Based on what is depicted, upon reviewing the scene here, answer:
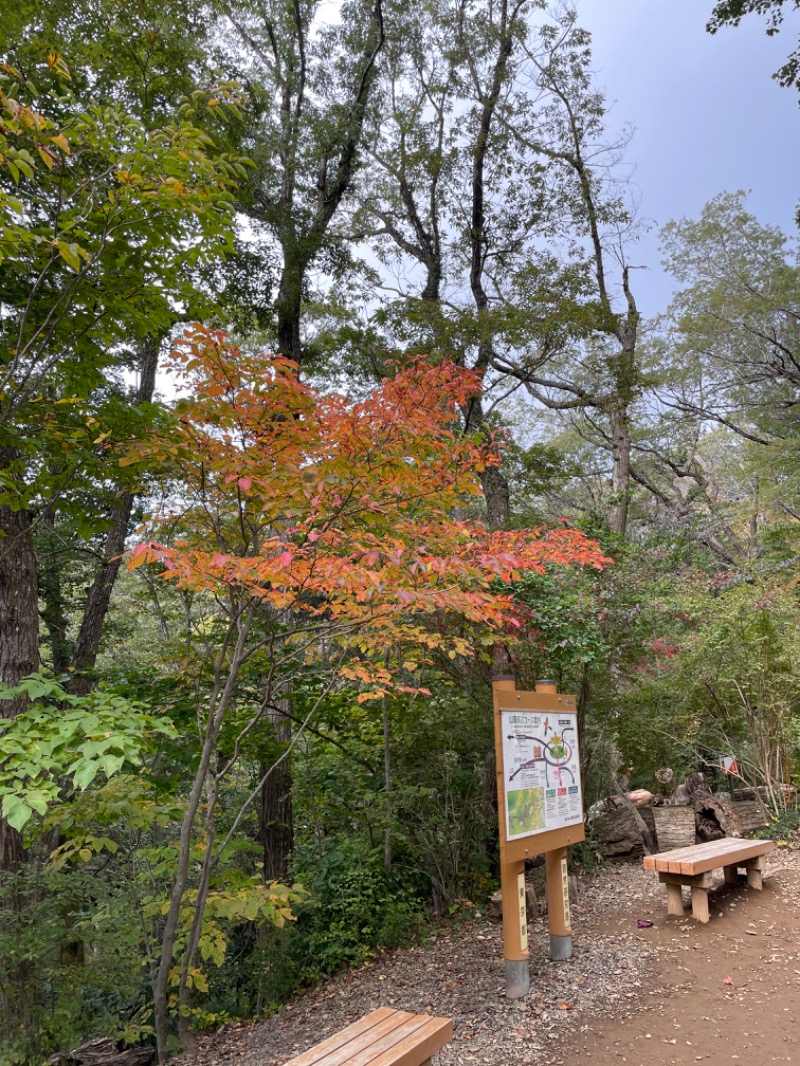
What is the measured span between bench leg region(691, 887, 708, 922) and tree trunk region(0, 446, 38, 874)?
490 cm

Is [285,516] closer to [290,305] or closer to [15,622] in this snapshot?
[15,622]

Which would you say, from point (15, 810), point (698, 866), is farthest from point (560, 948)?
point (15, 810)

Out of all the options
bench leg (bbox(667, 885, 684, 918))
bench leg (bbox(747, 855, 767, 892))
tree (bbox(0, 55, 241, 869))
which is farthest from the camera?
bench leg (bbox(747, 855, 767, 892))

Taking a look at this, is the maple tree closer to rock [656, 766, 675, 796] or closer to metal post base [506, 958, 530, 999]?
metal post base [506, 958, 530, 999]

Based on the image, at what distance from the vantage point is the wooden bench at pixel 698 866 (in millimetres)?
4422

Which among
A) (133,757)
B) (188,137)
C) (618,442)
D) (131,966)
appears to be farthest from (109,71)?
(618,442)

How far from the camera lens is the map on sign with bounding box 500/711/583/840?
12.3 ft

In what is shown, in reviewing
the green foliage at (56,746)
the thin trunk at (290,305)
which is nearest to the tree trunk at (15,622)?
the green foliage at (56,746)

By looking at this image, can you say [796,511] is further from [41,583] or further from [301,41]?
[41,583]

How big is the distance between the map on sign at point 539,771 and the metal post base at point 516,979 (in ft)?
2.31

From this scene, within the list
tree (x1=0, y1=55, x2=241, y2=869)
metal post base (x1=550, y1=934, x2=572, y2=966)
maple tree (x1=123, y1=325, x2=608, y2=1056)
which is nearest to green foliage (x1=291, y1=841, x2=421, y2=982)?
metal post base (x1=550, y1=934, x2=572, y2=966)

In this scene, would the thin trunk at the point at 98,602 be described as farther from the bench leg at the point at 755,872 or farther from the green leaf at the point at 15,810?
the bench leg at the point at 755,872

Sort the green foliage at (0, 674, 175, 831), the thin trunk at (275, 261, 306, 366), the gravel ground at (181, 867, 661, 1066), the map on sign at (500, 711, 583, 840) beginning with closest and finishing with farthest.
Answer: the green foliage at (0, 674, 175, 831)
the gravel ground at (181, 867, 661, 1066)
the map on sign at (500, 711, 583, 840)
the thin trunk at (275, 261, 306, 366)

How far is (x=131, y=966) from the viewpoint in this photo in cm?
536
